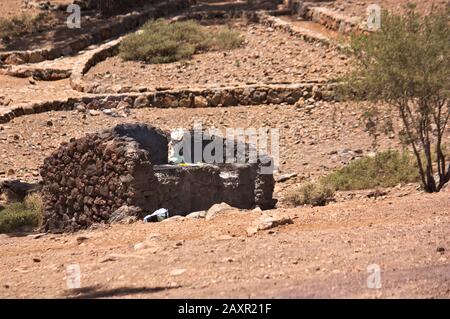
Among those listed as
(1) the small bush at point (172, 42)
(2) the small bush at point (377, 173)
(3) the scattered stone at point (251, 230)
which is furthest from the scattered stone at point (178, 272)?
(1) the small bush at point (172, 42)

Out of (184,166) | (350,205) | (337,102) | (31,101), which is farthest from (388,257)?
(31,101)

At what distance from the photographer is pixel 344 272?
7.19m

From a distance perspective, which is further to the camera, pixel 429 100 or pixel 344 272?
pixel 429 100

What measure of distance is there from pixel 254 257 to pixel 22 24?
20712mm

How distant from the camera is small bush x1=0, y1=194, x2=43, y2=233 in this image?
12508mm

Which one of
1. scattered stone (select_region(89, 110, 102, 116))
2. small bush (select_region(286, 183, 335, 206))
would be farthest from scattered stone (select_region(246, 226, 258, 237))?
scattered stone (select_region(89, 110, 102, 116))

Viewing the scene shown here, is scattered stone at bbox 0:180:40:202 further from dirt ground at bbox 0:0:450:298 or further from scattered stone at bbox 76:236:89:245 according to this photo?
scattered stone at bbox 76:236:89:245

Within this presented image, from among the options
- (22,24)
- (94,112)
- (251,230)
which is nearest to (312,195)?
(251,230)

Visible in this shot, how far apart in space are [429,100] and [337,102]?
6.02 metres

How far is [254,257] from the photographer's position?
7.83 m

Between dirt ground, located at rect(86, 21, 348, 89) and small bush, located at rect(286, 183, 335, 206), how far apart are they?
6746 millimetres

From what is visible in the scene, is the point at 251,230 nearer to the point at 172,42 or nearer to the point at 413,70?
the point at 413,70

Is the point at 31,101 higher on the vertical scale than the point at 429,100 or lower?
lower
